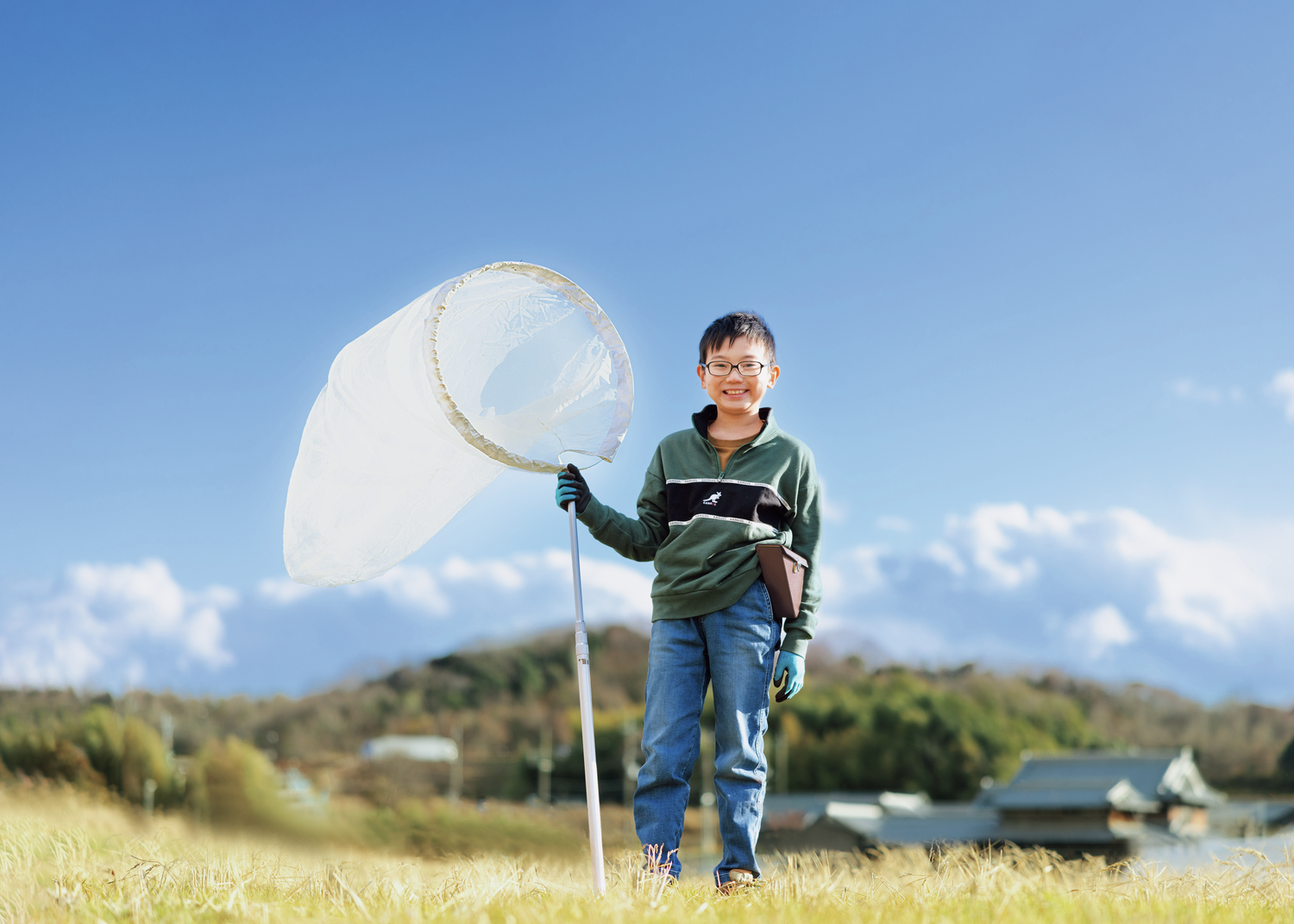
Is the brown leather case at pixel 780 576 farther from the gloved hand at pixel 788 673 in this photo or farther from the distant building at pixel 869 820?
the distant building at pixel 869 820

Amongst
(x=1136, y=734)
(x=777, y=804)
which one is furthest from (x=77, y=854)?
(x=1136, y=734)

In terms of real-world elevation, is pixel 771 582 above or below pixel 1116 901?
above

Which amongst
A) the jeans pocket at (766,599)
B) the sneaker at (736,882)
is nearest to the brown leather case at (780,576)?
the jeans pocket at (766,599)

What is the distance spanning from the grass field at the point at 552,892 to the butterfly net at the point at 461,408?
Answer: 90cm

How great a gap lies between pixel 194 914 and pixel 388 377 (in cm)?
145

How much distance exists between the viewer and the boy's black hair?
3180mm

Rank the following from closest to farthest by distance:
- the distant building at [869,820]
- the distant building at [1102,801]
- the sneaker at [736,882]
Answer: the sneaker at [736,882], the distant building at [1102,801], the distant building at [869,820]

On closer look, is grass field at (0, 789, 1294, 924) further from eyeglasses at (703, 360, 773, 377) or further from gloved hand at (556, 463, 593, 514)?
eyeglasses at (703, 360, 773, 377)

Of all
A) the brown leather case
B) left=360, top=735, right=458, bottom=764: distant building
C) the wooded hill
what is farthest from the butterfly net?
left=360, top=735, right=458, bottom=764: distant building

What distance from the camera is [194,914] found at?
233 cm

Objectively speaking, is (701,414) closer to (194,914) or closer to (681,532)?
(681,532)

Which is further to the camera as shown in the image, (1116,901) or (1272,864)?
(1272,864)

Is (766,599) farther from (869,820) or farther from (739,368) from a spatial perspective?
(869,820)

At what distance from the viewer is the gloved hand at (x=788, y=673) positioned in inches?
121
